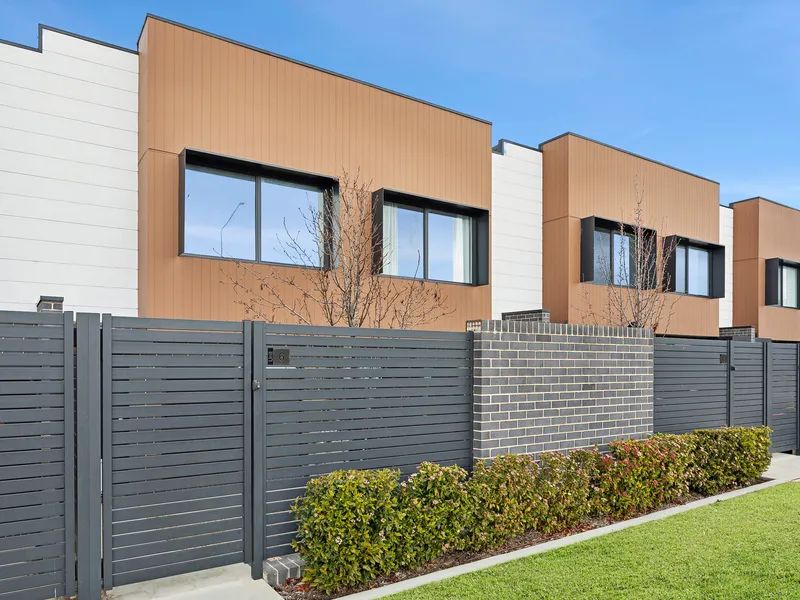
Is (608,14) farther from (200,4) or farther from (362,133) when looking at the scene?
(200,4)

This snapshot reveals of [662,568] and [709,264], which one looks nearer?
[662,568]

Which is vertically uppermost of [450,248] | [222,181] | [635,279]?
[222,181]

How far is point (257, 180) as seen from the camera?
912 centimetres

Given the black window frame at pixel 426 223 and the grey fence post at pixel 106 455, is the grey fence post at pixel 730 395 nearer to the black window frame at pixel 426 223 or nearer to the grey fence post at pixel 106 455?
the black window frame at pixel 426 223

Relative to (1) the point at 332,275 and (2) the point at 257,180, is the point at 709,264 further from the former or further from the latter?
(2) the point at 257,180

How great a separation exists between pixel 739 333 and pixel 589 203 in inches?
296

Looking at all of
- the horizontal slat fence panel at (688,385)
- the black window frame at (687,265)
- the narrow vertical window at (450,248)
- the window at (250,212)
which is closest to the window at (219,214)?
the window at (250,212)

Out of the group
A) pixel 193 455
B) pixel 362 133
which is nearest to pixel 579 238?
pixel 362 133

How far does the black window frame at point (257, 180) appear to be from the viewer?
810cm

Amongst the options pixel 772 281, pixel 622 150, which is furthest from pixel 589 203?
pixel 772 281

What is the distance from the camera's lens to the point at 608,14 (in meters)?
12.4

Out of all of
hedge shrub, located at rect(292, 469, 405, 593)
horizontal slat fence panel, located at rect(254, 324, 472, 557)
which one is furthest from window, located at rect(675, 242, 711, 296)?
hedge shrub, located at rect(292, 469, 405, 593)

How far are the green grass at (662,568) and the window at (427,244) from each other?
598cm

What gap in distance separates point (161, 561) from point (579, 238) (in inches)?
427
